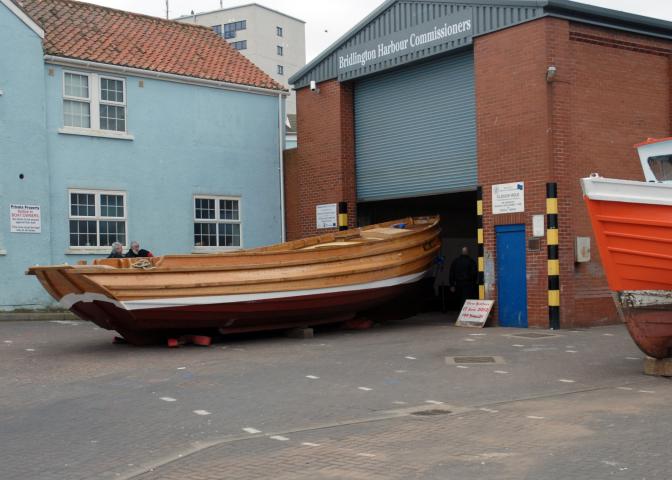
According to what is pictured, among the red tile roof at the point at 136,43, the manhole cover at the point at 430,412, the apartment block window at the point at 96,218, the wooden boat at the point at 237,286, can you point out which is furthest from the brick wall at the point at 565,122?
the apartment block window at the point at 96,218

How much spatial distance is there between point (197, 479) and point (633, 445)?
3695 millimetres

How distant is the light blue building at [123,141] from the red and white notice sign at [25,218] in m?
0.02

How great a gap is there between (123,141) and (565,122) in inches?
460

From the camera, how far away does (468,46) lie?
1858 centimetres

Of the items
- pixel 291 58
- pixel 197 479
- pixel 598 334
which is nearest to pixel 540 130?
pixel 598 334

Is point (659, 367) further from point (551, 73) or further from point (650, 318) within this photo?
point (551, 73)

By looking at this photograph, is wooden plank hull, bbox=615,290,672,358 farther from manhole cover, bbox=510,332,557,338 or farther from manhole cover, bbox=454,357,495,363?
manhole cover, bbox=510,332,557,338

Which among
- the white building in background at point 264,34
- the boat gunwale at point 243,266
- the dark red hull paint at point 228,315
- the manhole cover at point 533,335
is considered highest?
the white building in background at point 264,34

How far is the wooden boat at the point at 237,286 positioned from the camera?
1376 cm

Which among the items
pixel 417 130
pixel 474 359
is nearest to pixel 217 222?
pixel 417 130

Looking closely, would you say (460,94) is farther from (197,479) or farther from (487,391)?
(197,479)

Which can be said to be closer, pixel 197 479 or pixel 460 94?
pixel 197 479

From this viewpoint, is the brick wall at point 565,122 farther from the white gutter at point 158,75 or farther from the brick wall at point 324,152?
the white gutter at point 158,75

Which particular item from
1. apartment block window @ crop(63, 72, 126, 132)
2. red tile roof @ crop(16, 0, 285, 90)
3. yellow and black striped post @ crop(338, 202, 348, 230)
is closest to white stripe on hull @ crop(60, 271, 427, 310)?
yellow and black striped post @ crop(338, 202, 348, 230)
